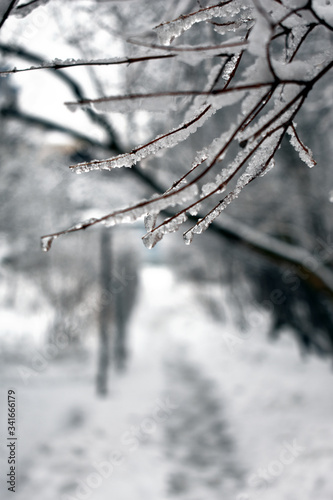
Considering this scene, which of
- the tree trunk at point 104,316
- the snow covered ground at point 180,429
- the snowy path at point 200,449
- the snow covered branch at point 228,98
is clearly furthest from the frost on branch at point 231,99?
the tree trunk at point 104,316

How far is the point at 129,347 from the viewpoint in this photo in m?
14.3

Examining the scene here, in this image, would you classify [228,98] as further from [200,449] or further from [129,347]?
[129,347]

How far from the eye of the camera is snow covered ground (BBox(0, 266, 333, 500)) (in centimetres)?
448

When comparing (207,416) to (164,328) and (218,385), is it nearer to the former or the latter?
(218,385)

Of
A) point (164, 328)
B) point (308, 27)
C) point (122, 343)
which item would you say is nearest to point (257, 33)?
point (308, 27)

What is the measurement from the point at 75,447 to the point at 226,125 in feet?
18.6

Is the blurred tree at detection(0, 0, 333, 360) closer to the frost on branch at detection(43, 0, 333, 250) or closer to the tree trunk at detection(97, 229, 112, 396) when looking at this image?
the frost on branch at detection(43, 0, 333, 250)

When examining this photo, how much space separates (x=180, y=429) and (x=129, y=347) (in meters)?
7.89

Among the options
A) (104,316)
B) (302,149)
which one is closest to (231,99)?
(302,149)

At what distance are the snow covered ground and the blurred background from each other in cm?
3

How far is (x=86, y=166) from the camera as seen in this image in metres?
0.86

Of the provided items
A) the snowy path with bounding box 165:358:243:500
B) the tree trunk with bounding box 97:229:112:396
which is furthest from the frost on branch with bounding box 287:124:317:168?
the tree trunk with bounding box 97:229:112:396

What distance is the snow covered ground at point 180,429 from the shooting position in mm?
4484

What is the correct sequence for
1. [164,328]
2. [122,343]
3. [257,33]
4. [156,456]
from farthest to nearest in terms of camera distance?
[164,328] < [122,343] < [156,456] < [257,33]
